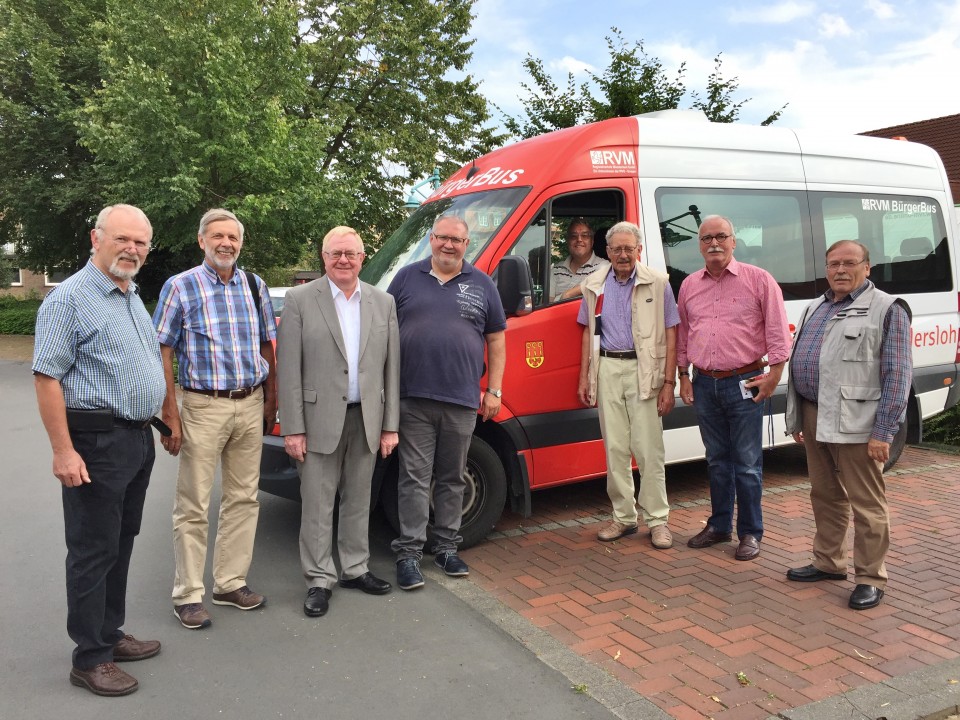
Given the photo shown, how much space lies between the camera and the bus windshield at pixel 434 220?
16.9 feet

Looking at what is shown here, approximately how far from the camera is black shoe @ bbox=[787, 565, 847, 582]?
4.56 m

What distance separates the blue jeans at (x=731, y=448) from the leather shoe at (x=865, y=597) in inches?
33.5

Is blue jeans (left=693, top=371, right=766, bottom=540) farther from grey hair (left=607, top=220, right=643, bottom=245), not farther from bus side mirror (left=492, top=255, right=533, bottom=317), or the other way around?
bus side mirror (left=492, top=255, right=533, bottom=317)

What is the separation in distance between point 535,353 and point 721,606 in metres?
1.81

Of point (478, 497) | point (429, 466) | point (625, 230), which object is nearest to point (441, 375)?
point (429, 466)

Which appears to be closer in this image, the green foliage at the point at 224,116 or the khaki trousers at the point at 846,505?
the khaki trousers at the point at 846,505

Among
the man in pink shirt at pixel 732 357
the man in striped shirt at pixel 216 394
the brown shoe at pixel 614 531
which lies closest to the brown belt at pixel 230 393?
the man in striped shirt at pixel 216 394

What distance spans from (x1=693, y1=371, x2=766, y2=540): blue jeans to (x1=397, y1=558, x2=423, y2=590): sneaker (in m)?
1.94

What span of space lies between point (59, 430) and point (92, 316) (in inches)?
17.7

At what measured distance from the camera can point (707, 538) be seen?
5152mm

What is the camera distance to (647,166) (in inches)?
220

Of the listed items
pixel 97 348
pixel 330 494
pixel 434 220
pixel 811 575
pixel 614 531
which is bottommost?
pixel 811 575

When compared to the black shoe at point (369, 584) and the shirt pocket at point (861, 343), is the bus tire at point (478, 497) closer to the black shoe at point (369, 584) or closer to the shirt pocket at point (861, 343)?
the black shoe at point (369, 584)

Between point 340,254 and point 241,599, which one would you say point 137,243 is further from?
point 241,599
